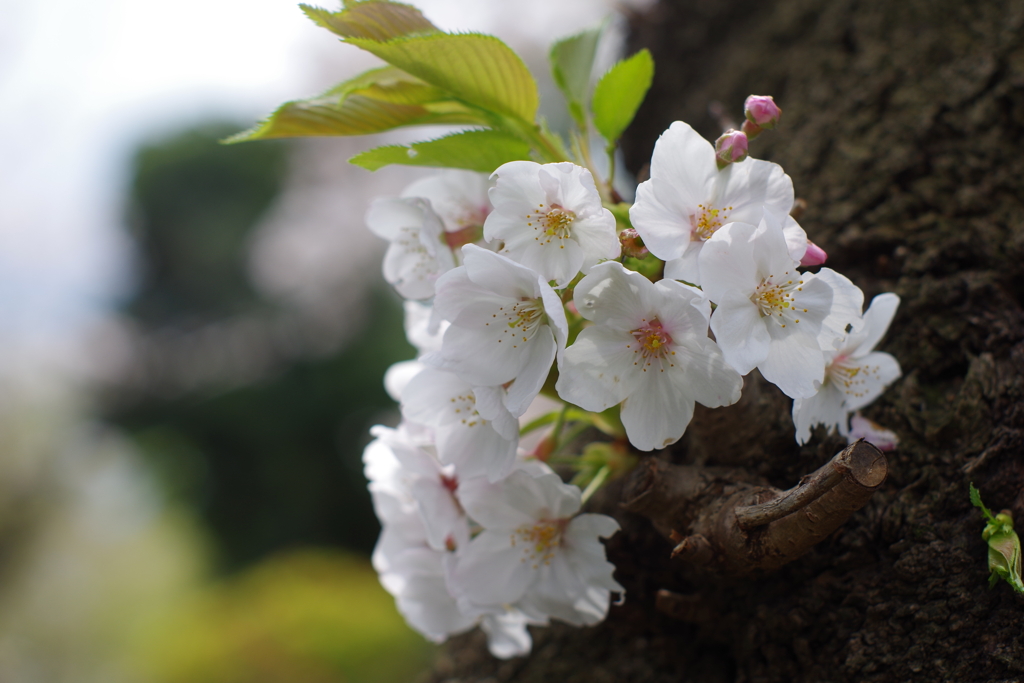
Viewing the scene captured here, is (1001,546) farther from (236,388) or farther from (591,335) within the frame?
(236,388)

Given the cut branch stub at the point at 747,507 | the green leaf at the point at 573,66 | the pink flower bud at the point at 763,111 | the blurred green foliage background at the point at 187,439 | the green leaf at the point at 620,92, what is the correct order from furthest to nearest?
the blurred green foliage background at the point at 187,439 < the green leaf at the point at 573,66 < the green leaf at the point at 620,92 < the pink flower bud at the point at 763,111 < the cut branch stub at the point at 747,507

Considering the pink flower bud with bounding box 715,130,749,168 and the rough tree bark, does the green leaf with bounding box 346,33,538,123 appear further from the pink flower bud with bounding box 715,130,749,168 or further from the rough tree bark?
the rough tree bark

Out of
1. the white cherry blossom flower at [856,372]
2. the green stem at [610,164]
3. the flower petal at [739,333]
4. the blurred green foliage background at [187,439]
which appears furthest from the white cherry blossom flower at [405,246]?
the blurred green foliage background at [187,439]

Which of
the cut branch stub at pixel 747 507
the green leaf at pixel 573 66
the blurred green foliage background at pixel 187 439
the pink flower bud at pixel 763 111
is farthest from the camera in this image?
the blurred green foliage background at pixel 187 439

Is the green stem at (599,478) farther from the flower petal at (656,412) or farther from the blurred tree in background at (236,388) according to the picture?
the blurred tree in background at (236,388)

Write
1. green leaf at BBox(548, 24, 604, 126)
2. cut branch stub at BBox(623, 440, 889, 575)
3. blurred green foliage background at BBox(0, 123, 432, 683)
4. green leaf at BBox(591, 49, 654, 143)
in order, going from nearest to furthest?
cut branch stub at BBox(623, 440, 889, 575), green leaf at BBox(591, 49, 654, 143), green leaf at BBox(548, 24, 604, 126), blurred green foliage background at BBox(0, 123, 432, 683)

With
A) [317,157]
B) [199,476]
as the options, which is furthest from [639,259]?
[317,157]

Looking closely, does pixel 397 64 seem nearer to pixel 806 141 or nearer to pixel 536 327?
pixel 536 327

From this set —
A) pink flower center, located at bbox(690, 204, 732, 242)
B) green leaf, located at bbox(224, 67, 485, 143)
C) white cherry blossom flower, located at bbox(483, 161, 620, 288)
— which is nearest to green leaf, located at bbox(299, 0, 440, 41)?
green leaf, located at bbox(224, 67, 485, 143)
